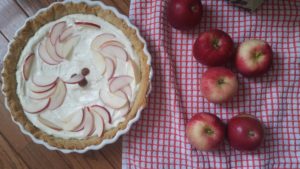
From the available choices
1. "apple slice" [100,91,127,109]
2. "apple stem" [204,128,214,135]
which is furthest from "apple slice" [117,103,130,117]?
"apple stem" [204,128,214,135]

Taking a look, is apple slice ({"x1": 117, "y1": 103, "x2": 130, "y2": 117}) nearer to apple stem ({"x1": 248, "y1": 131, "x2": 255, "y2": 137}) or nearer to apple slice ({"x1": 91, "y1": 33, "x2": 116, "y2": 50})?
apple slice ({"x1": 91, "y1": 33, "x2": 116, "y2": 50})

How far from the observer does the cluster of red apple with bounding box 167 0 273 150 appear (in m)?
1.10

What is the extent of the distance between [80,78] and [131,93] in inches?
6.4

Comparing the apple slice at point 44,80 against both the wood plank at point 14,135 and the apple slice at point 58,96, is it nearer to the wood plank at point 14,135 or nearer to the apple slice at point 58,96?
the apple slice at point 58,96

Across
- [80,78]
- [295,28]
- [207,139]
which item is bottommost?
[207,139]

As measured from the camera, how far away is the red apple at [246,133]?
42.8 inches

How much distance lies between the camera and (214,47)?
1.12m

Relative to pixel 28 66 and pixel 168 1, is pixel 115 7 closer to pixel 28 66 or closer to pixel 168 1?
pixel 168 1

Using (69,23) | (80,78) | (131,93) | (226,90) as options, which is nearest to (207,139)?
(226,90)

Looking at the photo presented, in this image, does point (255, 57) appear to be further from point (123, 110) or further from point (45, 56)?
point (45, 56)

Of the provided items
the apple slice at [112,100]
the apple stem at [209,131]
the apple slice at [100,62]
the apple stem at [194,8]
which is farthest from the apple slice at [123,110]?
the apple stem at [194,8]

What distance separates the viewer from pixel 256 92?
117 cm

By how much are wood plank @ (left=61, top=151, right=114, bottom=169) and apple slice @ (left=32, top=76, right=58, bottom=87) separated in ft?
0.75

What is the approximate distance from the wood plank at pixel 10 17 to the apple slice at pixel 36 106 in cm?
23
